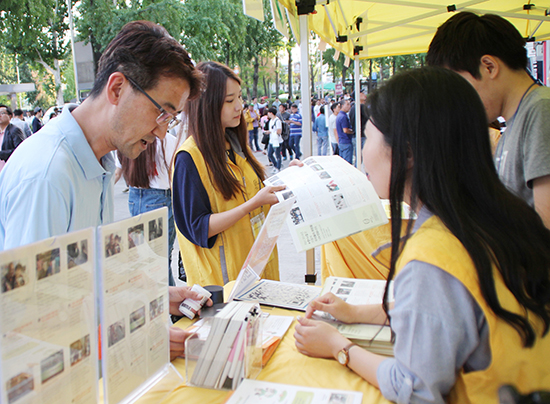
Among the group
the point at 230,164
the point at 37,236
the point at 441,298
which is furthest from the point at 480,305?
the point at 230,164

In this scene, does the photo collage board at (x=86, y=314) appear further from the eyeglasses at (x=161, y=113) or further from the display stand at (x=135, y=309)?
the eyeglasses at (x=161, y=113)

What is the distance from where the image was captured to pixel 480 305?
850 millimetres

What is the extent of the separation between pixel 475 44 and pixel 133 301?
1.52 metres

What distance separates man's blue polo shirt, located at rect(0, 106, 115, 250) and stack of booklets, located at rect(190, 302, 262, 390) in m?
0.48

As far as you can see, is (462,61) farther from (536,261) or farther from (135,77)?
(135,77)

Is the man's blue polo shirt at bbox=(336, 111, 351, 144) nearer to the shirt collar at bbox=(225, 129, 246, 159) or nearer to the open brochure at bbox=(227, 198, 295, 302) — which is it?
the shirt collar at bbox=(225, 129, 246, 159)

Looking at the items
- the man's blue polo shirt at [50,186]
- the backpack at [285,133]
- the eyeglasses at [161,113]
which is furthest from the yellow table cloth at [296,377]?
the backpack at [285,133]

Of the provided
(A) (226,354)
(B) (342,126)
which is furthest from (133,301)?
(B) (342,126)

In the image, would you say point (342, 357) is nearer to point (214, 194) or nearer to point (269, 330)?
point (269, 330)

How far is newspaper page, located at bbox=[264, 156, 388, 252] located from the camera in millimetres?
1511

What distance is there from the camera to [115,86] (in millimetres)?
1261

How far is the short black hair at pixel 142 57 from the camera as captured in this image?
1.26m

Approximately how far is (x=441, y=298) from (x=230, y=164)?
1.54 meters

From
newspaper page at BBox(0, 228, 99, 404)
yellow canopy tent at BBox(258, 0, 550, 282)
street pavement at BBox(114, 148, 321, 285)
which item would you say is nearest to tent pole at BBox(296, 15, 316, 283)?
yellow canopy tent at BBox(258, 0, 550, 282)
